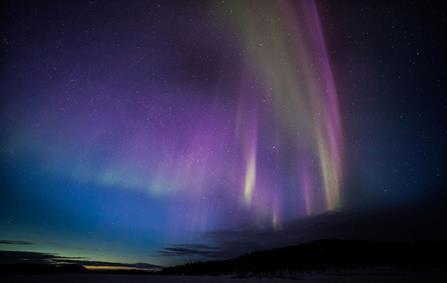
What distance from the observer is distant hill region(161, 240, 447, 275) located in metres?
74.2

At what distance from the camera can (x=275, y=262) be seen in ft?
351

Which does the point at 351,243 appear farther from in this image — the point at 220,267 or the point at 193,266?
the point at 193,266

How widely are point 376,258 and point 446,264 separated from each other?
17.7m

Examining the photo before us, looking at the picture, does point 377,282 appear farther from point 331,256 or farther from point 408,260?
point 331,256

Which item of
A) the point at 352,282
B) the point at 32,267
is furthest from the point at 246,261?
the point at 32,267

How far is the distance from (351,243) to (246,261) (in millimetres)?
39283

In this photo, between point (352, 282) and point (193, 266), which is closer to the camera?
point (352, 282)

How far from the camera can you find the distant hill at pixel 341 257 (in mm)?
74188

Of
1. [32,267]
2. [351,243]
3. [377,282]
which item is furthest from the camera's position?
[32,267]

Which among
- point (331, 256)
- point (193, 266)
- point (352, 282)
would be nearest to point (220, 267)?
point (193, 266)

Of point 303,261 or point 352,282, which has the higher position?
point 303,261

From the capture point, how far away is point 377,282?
3616 centimetres

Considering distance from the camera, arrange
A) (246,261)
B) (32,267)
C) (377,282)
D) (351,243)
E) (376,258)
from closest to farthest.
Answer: (377,282)
(376,258)
(351,243)
(246,261)
(32,267)

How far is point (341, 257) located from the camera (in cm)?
Answer: 8681
